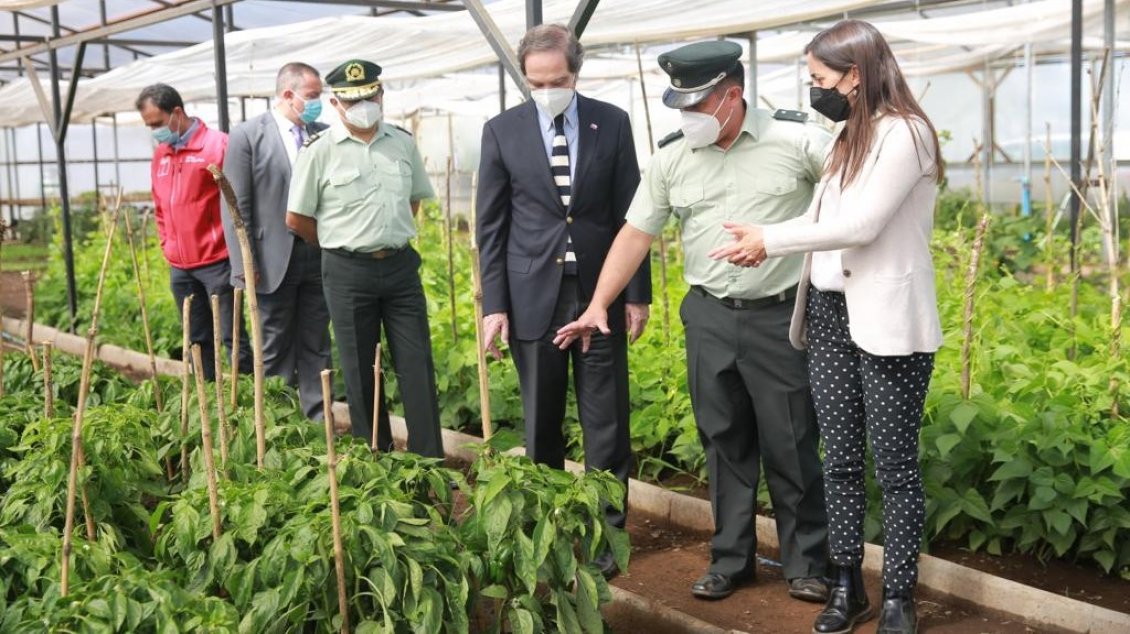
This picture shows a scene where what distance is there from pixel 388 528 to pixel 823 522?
136cm

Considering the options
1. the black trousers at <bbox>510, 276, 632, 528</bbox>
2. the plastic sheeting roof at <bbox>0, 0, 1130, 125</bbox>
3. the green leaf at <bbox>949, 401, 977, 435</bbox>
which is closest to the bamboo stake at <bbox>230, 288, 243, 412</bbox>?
the black trousers at <bbox>510, 276, 632, 528</bbox>

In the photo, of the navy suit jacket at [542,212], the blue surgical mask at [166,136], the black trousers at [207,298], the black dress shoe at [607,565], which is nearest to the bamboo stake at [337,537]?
the navy suit jacket at [542,212]

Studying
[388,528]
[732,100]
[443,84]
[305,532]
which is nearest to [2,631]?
Result: [305,532]

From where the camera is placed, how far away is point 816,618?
342 cm

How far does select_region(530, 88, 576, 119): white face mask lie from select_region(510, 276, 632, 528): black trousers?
1.65 ft

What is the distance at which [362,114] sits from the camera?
4676 millimetres

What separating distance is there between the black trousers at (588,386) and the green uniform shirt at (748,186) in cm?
47

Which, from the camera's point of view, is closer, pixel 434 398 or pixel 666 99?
pixel 666 99

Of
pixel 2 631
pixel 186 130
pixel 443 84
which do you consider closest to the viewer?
pixel 2 631

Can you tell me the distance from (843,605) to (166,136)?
4.05 metres

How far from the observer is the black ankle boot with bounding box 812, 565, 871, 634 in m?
3.33

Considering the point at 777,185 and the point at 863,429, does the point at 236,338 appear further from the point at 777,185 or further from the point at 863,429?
the point at 863,429

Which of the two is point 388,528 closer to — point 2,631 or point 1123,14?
point 2,631

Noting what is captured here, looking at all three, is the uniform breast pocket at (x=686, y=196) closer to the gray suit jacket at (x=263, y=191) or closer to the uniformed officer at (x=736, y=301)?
the uniformed officer at (x=736, y=301)
